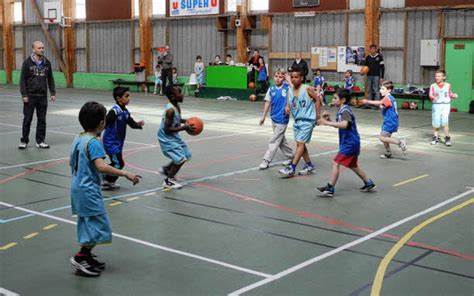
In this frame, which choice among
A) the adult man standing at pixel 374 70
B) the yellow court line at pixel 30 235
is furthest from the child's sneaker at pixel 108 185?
the adult man standing at pixel 374 70

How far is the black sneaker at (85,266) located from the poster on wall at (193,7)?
25.7 m

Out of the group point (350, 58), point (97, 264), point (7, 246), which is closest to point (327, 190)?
point (97, 264)

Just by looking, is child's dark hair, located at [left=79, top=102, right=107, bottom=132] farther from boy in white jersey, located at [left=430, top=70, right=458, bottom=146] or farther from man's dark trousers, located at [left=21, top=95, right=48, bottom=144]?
boy in white jersey, located at [left=430, top=70, right=458, bottom=146]

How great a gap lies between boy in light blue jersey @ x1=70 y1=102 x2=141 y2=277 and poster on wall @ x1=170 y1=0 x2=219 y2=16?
25.4 metres

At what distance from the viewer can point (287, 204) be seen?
9016 millimetres

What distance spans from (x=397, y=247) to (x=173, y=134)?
428cm

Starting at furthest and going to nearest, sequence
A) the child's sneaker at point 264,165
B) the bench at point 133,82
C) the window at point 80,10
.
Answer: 1. the window at point 80,10
2. the bench at point 133,82
3. the child's sneaker at point 264,165

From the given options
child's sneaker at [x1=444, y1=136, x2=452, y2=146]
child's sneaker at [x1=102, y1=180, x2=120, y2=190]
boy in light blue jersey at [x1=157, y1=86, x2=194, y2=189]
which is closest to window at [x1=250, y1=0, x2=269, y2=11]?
child's sneaker at [x1=444, y1=136, x2=452, y2=146]

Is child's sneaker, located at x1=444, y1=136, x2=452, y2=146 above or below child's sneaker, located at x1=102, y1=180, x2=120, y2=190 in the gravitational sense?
above

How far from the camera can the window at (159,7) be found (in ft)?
109

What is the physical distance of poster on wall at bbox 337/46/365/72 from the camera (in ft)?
85.1

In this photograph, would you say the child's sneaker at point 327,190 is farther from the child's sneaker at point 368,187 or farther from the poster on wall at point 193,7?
the poster on wall at point 193,7

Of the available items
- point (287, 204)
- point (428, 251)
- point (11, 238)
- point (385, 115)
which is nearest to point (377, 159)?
point (385, 115)

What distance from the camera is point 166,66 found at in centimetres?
3059
